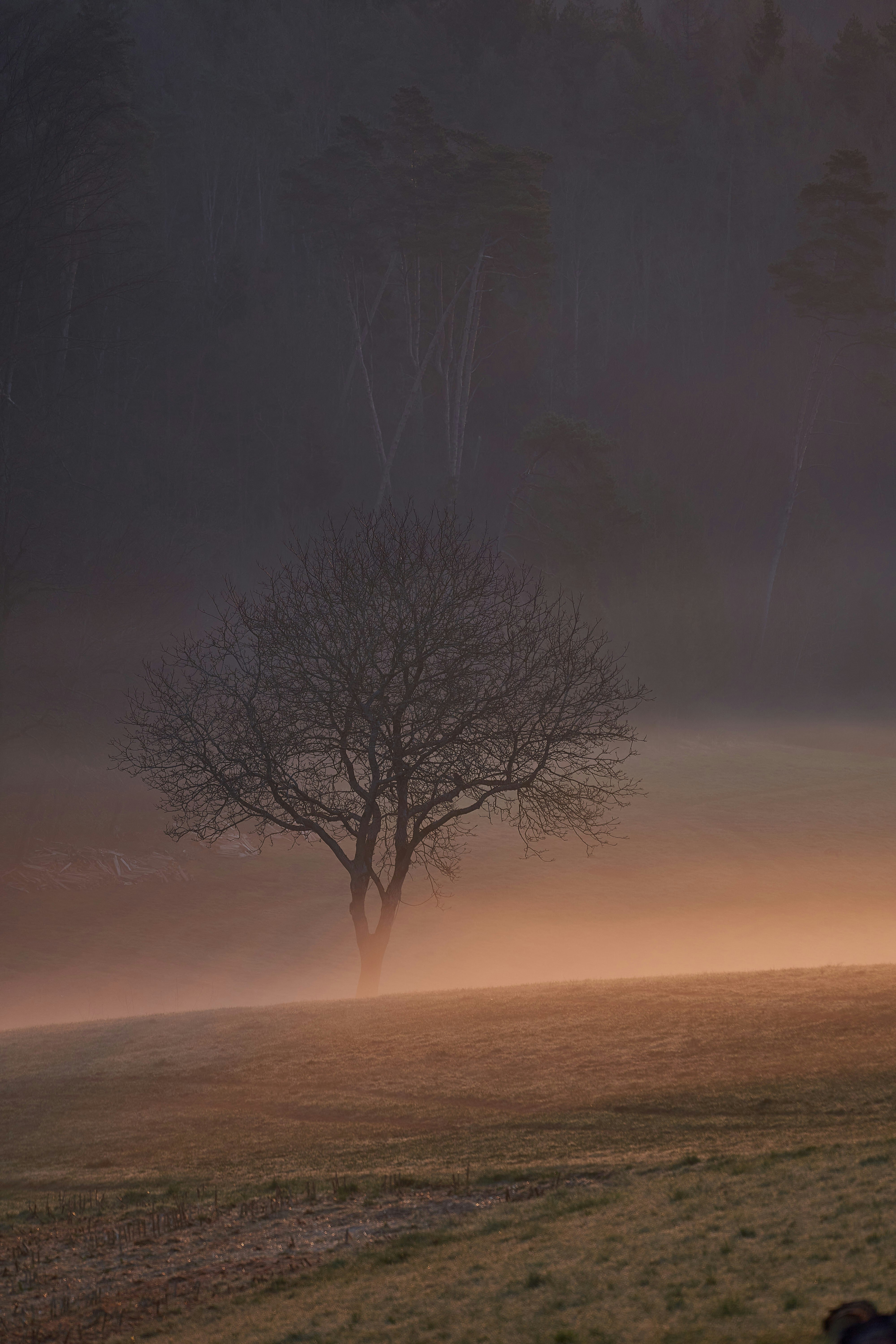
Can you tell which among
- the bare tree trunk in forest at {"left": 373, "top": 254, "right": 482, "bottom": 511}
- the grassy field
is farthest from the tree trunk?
the bare tree trunk in forest at {"left": 373, "top": 254, "right": 482, "bottom": 511}

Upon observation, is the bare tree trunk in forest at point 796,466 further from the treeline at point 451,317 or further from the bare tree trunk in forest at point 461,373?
the bare tree trunk in forest at point 461,373

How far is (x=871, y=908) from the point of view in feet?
107

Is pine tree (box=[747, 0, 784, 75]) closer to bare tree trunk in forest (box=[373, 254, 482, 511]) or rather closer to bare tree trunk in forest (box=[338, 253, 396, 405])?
bare tree trunk in forest (box=[338, 253, 396, 405])

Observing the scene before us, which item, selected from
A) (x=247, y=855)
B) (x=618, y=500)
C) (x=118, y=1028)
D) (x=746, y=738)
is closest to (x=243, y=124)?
(x=618, y=500)

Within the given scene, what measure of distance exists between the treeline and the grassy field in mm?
27516

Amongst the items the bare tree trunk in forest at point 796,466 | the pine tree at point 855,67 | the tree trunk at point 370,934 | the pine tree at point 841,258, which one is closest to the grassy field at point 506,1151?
the tree trunk at point 370,934

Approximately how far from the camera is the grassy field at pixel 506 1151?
23.7ft

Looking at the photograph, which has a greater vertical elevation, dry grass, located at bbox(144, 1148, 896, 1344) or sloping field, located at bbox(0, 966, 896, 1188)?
sloping field, located at bbox(0, 966, 896, 1188)

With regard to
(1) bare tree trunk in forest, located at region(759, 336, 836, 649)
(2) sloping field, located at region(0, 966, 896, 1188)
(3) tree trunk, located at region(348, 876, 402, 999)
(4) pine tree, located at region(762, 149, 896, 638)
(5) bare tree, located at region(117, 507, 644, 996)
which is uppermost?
(4) pine tree, located at region(762, 149, 896, 638)

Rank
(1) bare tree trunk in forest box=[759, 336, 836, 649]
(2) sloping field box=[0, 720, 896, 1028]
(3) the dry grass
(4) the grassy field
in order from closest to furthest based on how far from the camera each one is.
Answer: (3) the dry grass < (4) the grassy field < (2) sloping field box=[0, 720, 896, 1028] < (1) bare tree trunk in forest box=[759, 336, 836, 649]

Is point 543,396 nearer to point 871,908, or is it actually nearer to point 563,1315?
point 871,908

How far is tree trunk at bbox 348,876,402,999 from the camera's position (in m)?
21.3

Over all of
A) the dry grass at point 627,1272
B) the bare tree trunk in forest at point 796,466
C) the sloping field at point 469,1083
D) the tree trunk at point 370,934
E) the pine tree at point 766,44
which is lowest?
the dry grass at point 627,1272

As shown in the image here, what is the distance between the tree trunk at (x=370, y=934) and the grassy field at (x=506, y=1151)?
96.4 inches
